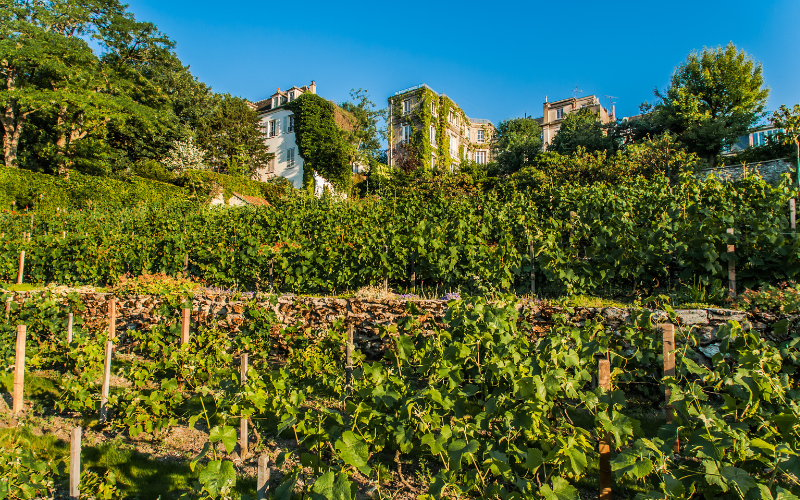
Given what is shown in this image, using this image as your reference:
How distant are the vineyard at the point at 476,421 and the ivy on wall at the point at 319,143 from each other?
920 inches

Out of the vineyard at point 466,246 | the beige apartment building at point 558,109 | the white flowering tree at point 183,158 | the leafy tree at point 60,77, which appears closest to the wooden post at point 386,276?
the vineyard at point 466,246

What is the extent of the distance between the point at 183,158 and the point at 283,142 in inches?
301

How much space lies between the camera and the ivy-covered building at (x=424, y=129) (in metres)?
28.4

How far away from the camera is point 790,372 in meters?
2.43

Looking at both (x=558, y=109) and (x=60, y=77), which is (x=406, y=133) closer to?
(x=558, y=109)

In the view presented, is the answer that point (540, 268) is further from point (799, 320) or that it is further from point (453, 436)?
point (453, 436)

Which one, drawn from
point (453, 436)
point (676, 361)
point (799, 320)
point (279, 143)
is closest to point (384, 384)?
point (453, 436)

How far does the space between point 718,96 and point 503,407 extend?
24170 millimetres

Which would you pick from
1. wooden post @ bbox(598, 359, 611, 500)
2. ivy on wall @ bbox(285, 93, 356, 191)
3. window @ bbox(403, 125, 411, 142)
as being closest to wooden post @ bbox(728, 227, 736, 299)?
wooden post @ bbox(598, 359, 611, 500)

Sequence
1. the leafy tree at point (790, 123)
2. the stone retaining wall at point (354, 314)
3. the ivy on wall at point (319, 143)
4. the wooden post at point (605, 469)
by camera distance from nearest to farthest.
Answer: the wooden post at point (605, 469) < the stone retaining wall at point (354, 314) < the leafy tree at point (790, 123) < the ivy on wall at point (319, 143)

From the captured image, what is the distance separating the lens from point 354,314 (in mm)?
5234

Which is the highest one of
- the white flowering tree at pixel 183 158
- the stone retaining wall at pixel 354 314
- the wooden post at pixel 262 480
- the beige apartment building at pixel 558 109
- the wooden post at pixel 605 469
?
the beige apartment building at pixel 558 109

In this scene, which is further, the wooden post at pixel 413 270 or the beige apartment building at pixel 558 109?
the beige apartment building at pixel 558 109

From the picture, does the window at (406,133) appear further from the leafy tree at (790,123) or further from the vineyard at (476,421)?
the vineyard at (476,421)
